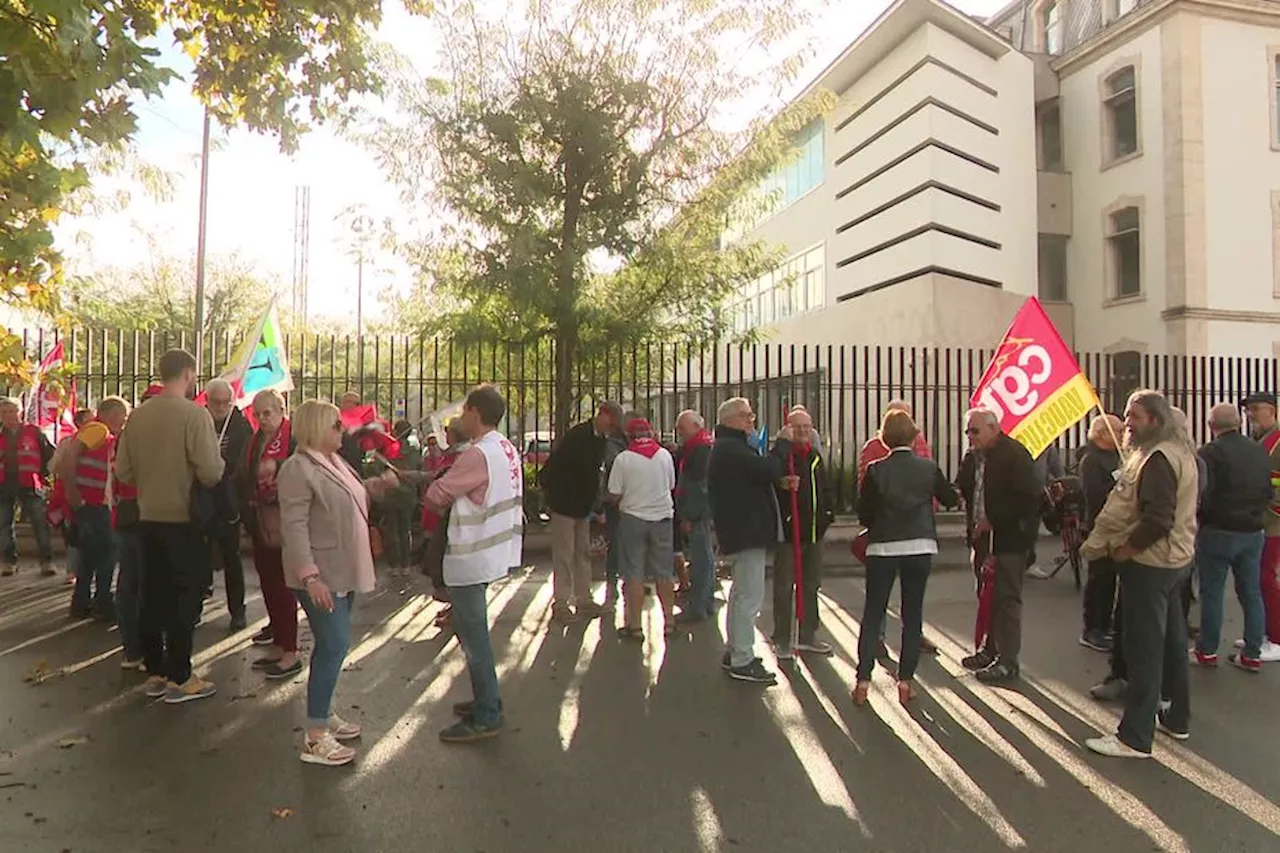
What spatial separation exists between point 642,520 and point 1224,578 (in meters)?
4.05

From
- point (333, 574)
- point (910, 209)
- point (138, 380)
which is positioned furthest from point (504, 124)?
point (910, 209)

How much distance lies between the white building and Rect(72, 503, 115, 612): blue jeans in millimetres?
15273

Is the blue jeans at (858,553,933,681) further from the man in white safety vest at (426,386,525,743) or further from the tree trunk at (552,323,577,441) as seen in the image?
the tree trunk at (552,323,577,441)

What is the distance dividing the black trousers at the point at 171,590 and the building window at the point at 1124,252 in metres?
21.2

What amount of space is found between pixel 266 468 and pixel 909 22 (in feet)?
61.3

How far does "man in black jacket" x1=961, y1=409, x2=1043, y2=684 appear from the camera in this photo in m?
6.12

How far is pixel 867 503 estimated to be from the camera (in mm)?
5816

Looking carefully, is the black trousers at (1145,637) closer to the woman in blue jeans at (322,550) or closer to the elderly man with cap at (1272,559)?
the elderly man with cap at (1272,559)

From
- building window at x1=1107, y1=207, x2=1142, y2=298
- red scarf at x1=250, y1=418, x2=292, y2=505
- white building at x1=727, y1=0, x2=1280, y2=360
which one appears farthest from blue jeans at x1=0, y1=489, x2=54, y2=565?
building window at x1=1107, y1=207, x2=1142, y2=298

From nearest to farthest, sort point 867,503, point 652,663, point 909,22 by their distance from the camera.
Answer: point 867,503
point 652,663
point 909,22

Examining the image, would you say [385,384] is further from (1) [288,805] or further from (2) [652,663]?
(1) [288,805]

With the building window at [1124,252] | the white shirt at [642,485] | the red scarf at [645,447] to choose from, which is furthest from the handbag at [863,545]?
the building window at [1124,252]

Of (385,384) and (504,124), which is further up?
(504,124)

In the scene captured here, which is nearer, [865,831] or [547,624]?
[865,831]
